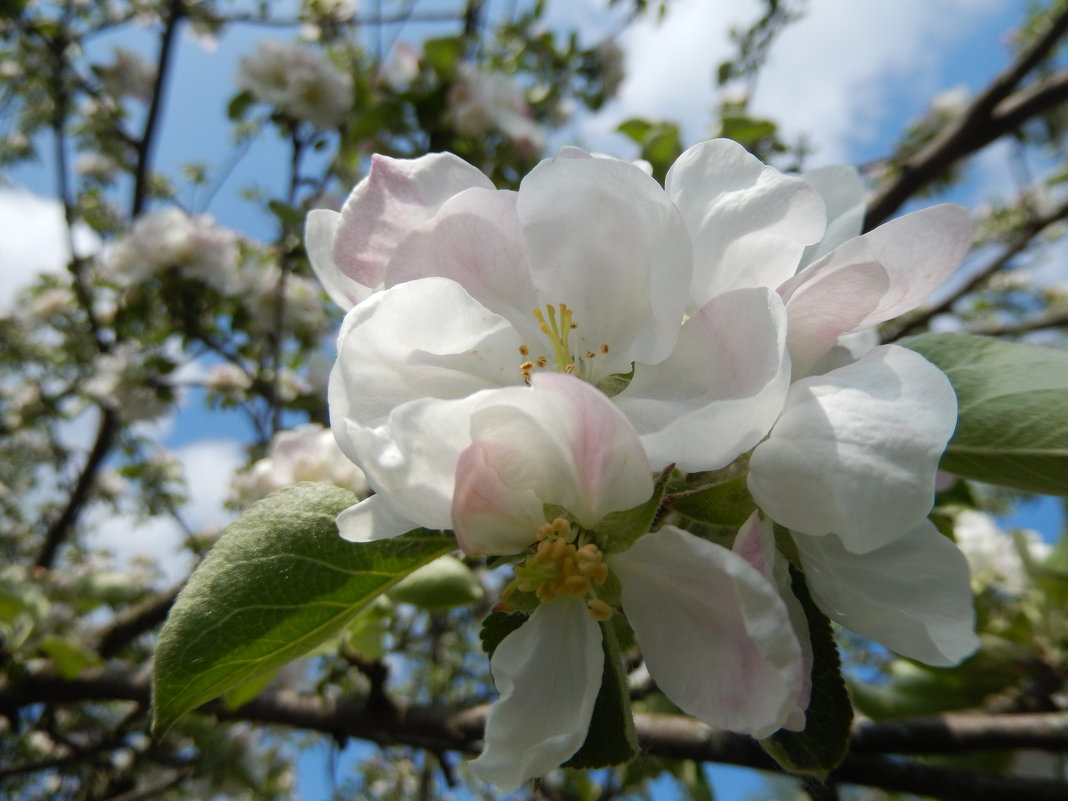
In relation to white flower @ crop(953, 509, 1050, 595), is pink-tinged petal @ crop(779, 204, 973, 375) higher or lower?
higher

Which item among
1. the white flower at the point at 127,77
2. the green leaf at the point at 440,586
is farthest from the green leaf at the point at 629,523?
the white flower at the point at 127,77

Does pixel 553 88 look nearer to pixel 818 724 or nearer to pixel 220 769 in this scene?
pixel 220 769

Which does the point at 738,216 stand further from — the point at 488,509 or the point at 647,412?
the point at 488,509

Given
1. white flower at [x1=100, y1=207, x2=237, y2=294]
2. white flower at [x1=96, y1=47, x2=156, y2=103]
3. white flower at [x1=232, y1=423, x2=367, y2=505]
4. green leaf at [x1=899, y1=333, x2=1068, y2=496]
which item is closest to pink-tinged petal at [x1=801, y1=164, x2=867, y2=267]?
green leaf at [x1=899, y1=333, x2=1068, y2=496]

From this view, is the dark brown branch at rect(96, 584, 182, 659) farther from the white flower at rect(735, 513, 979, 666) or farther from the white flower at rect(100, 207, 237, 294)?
the white flower at rect(735, 513, 979, 666)

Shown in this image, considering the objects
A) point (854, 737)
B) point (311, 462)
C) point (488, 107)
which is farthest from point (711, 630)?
point (488, 107)

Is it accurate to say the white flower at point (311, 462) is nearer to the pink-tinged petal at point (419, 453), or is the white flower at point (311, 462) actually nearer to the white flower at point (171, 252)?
the pink-tinged petal at point (419, 453)

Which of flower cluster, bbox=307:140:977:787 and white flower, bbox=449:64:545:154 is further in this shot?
white flower, bbox=449:64:545:154

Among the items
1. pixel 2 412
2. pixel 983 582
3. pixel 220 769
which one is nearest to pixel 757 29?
pixel 983 582
